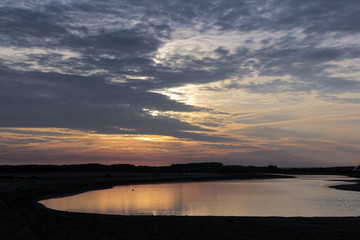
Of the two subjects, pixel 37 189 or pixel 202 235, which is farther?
pixel 37 189

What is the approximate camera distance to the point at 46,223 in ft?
57.9

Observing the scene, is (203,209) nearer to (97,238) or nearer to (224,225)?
(224,225)

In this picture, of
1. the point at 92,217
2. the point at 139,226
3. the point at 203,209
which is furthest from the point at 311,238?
the point at 203,209

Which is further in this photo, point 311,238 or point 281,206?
point 281,206

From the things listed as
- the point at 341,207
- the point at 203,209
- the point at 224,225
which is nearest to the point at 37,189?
the point at 203,209

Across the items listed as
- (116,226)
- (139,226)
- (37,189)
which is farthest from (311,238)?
(37,189)

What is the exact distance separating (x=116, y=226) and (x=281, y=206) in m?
17.6

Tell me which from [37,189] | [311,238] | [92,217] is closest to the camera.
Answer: [311,238]

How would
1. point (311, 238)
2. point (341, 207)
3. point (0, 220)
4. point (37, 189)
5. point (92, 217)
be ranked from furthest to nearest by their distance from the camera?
point (37, 189) → point (341, 207) → point (92, 217) → point (0, 220) → point (311, 238)

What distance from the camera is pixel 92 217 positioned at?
20.1 metres

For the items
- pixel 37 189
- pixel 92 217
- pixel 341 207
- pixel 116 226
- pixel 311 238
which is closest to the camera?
pixel 311 238

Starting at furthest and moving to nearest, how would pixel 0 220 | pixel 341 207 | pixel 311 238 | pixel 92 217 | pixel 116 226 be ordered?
pixel 341 207 < pixel 92 217 < pixel 0 220 < pixel 116 226 < pixel 311 238

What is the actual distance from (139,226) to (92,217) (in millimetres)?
4374

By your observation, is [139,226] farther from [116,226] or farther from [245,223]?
[245,223]
